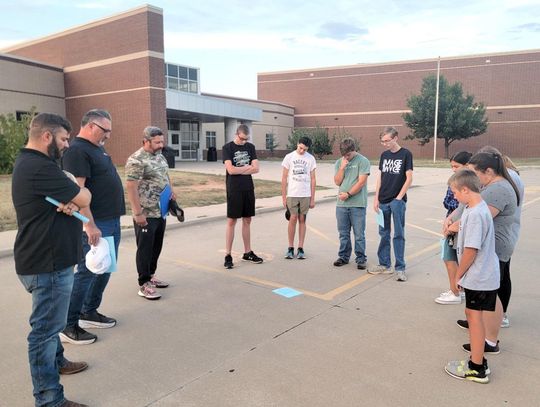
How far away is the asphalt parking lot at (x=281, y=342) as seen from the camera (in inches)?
124

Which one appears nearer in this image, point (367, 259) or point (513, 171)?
point (513, 171)

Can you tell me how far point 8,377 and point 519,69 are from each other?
54.3 m

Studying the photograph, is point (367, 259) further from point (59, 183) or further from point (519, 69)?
point (519, 69)

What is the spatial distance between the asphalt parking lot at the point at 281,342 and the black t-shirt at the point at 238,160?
1.16 metres

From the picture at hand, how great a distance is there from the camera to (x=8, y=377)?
131 inches

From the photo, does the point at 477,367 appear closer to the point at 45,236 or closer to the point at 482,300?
the point at 482,300

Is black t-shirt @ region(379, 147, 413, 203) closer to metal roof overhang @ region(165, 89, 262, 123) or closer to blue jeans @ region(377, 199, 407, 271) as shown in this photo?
blue jeans @ region(377, 199, 407, 271)

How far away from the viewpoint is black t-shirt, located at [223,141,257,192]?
6297 mm

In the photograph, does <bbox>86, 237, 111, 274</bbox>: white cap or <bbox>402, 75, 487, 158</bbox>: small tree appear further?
<bbox>402, 75, 487, 158</bbox>: small tree

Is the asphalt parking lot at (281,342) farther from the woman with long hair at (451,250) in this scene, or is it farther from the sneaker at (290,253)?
the sneaker at (290,253)

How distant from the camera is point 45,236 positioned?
2805 millimetres

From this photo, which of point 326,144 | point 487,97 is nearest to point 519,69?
point 487,97

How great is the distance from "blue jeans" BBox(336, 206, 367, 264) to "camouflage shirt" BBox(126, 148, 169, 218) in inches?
105

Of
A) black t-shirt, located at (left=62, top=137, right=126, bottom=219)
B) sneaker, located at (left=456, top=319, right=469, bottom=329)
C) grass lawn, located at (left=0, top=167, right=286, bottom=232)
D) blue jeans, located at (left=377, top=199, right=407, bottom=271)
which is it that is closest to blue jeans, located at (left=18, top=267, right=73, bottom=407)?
black t-shirt, located at (left=62, top=137, right=126, bottom=219)
